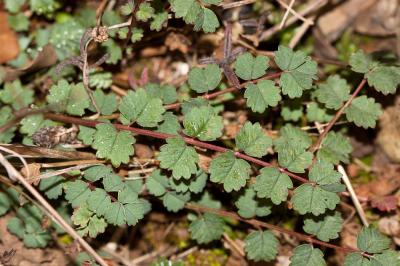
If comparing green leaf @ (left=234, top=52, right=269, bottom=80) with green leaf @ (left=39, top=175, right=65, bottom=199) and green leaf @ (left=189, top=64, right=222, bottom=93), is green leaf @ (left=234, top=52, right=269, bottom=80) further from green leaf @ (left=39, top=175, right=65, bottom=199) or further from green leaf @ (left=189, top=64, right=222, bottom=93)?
green leaf @ (left=39, top=175, right=65, bottom=199)

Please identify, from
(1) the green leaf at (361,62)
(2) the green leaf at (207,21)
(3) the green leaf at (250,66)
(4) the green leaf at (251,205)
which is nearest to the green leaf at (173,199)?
(4) the green leaf at (251,205)

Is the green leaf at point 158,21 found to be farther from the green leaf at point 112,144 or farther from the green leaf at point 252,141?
the green leaf at point 252,141

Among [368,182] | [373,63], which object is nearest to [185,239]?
[368,182]

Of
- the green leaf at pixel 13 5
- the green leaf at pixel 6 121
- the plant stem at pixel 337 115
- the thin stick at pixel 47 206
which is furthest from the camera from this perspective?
the green leaf at pixel 13 5

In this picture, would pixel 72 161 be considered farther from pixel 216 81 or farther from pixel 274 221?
pixel 274 221

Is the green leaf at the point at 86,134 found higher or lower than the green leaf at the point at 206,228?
higher

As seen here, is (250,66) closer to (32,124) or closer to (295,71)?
(295,71)

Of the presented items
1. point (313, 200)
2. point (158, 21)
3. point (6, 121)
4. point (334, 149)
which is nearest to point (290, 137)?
point (334, 149)
